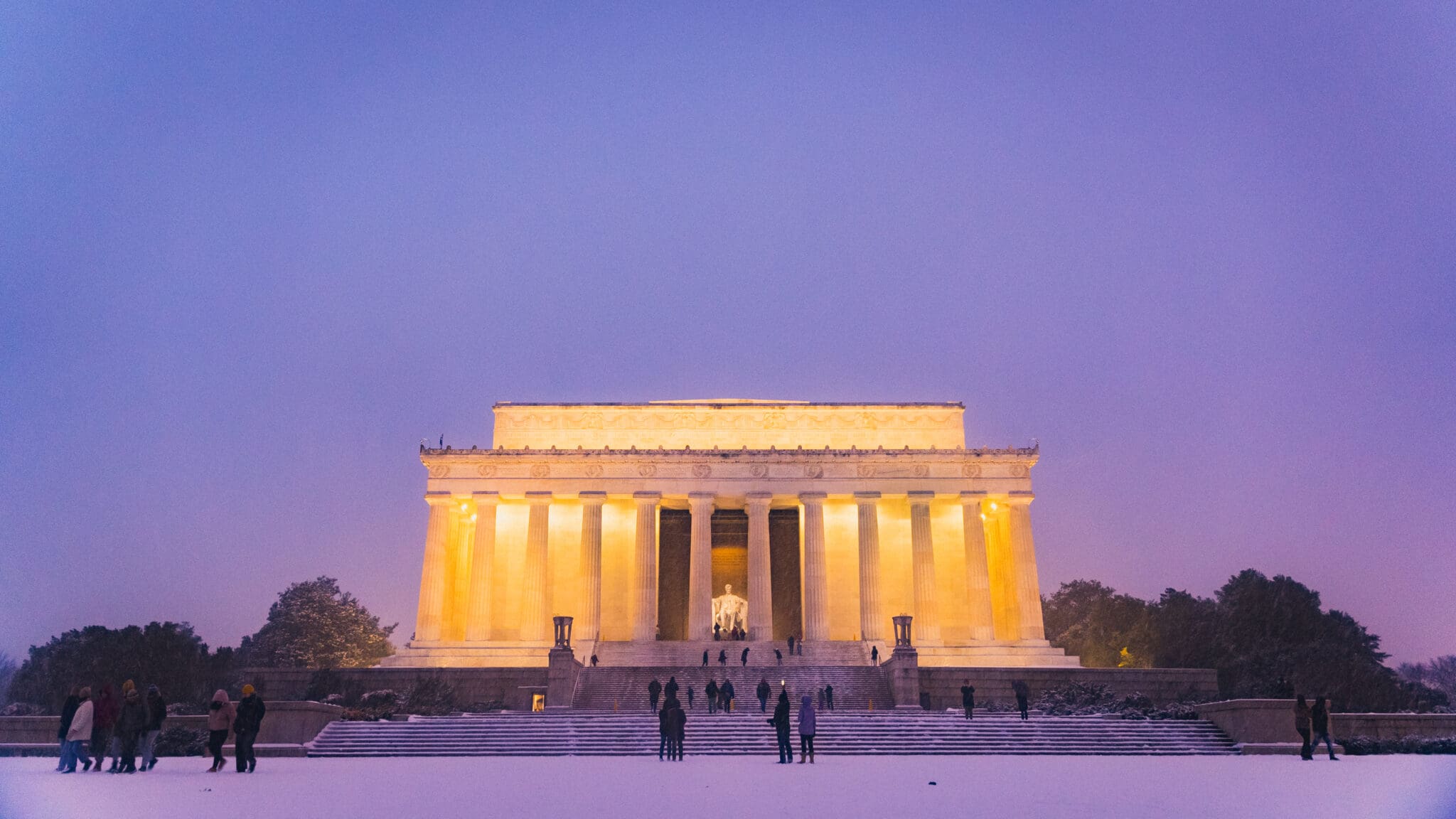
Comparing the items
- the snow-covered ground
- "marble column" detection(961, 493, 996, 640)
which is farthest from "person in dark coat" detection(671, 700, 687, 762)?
"marble column" detection(961, 493, 996, 640)

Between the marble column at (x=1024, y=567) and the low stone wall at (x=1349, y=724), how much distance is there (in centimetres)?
2152

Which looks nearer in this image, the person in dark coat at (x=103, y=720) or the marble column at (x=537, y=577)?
the person in dark coat at (x=103, y=720)

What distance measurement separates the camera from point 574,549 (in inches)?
2052

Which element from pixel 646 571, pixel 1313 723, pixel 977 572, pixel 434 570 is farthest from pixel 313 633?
pixel 1313 723

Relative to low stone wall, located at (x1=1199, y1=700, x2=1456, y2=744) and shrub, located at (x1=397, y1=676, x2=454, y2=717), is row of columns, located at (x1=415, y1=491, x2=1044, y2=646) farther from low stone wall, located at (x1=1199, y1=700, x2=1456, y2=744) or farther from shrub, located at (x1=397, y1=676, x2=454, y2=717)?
low stone wall, located at (x1=1199, y1=700, x2=1456, y2=744)

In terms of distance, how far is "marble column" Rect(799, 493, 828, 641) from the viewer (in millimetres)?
48906

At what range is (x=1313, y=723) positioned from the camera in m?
23.9

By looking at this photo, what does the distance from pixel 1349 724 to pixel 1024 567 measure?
23160 millimetres

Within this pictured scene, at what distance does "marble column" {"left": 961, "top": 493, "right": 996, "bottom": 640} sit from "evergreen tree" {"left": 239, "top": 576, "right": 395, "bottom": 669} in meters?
37.9

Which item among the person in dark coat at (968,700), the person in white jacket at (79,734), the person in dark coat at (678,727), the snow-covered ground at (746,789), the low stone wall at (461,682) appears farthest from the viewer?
the low stone wall at (461,682)

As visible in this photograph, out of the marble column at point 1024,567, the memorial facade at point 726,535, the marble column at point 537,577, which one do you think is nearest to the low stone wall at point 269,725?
the memorial facade at point 726,535

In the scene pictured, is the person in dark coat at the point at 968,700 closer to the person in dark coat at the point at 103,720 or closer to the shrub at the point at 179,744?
the shrub at the point at 179,744

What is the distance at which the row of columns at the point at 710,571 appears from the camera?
161 ft

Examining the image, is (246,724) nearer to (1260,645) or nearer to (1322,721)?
(1322,721)
